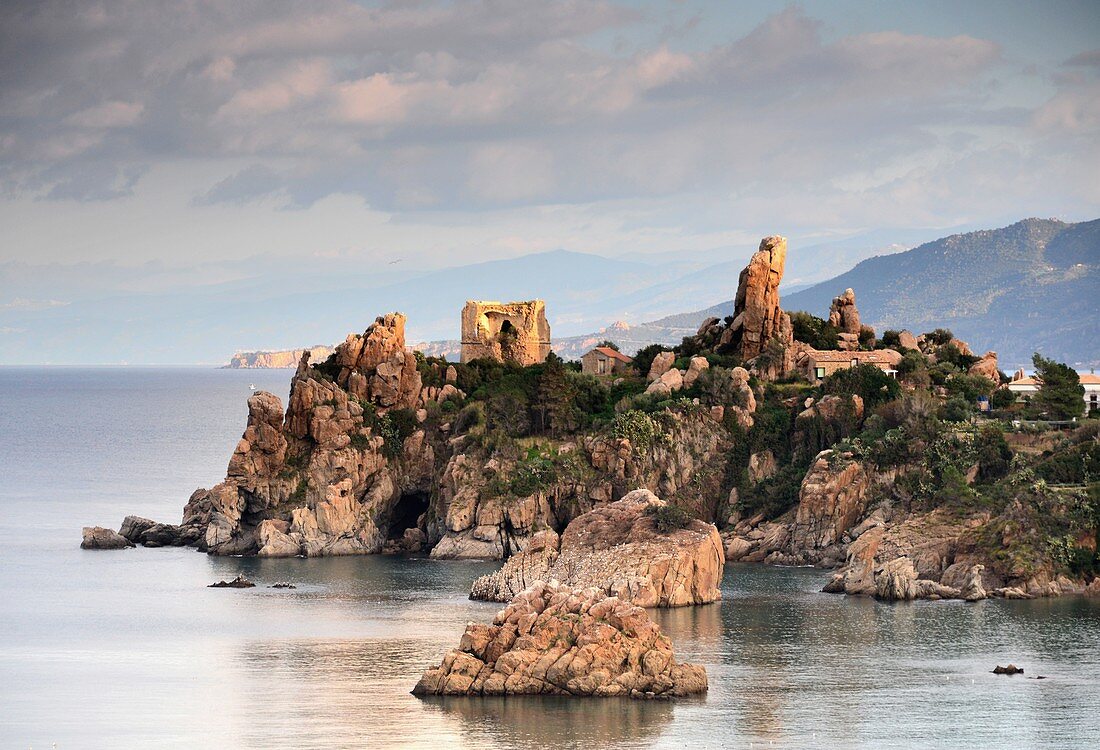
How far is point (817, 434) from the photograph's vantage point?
129 metres

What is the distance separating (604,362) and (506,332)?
24.0ft

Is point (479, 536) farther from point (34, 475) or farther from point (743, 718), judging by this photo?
point (34, 475)

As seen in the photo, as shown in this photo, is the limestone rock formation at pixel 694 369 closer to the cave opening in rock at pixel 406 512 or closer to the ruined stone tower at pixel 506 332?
the cave opening in rock at pixel 406 512

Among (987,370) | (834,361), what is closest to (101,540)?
(834,361)

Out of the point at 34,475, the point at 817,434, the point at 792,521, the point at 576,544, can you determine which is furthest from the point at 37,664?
the point at 34,475

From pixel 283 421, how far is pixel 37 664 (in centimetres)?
4528

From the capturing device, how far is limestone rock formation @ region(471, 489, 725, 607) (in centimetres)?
9875

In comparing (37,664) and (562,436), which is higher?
(562,436)

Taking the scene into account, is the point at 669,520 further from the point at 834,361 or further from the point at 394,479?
the point at 834,361

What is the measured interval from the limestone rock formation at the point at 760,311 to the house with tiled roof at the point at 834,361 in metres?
1.63

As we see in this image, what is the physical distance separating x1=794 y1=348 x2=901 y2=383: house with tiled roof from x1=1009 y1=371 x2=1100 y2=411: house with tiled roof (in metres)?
7.43

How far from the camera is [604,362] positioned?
15162 centimetres

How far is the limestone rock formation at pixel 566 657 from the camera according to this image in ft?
246

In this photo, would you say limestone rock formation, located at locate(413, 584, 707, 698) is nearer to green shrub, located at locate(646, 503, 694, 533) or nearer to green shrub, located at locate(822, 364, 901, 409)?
green shrub, located at locate(646, 503, 694, 533)
